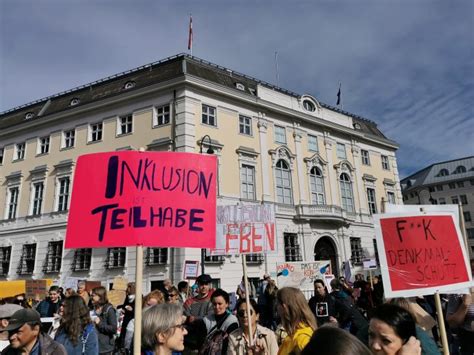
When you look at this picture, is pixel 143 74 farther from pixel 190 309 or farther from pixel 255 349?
pixel 255 349

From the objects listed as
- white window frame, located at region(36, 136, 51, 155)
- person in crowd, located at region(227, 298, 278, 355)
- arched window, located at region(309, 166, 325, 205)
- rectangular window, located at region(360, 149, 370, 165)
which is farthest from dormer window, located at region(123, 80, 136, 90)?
person in crowd, located at region(227, 298, 278, 355)

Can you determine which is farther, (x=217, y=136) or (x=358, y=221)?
(x=358, y=221)

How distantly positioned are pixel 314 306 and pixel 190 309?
2594 mm

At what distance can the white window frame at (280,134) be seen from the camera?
25.3 meters

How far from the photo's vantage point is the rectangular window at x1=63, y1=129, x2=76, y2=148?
979 inches

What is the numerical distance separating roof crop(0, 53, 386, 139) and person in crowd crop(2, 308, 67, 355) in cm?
1973

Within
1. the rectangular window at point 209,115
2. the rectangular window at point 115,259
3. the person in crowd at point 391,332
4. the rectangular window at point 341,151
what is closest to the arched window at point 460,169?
the rectangular window at point 341,151

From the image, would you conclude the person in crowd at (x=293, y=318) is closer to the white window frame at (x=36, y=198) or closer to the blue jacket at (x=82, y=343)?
the blue jacket at (x=82, y=343)

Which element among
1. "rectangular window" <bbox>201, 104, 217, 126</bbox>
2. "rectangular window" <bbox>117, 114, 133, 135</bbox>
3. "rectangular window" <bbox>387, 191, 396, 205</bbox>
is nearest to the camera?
"rectangular window" <bbox>201, 104, 217, 126</bbox>

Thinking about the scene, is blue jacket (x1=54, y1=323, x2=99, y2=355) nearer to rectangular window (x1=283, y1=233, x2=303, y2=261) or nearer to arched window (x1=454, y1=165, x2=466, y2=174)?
rectangular window (x1=283, y1=233, x2=303, y2=261)

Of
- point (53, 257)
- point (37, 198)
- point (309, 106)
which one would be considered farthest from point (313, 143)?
point (37, 198)

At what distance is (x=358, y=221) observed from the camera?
2788cm

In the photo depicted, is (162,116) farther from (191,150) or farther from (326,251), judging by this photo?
(326,251)


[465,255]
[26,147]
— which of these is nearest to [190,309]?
[465,255]
